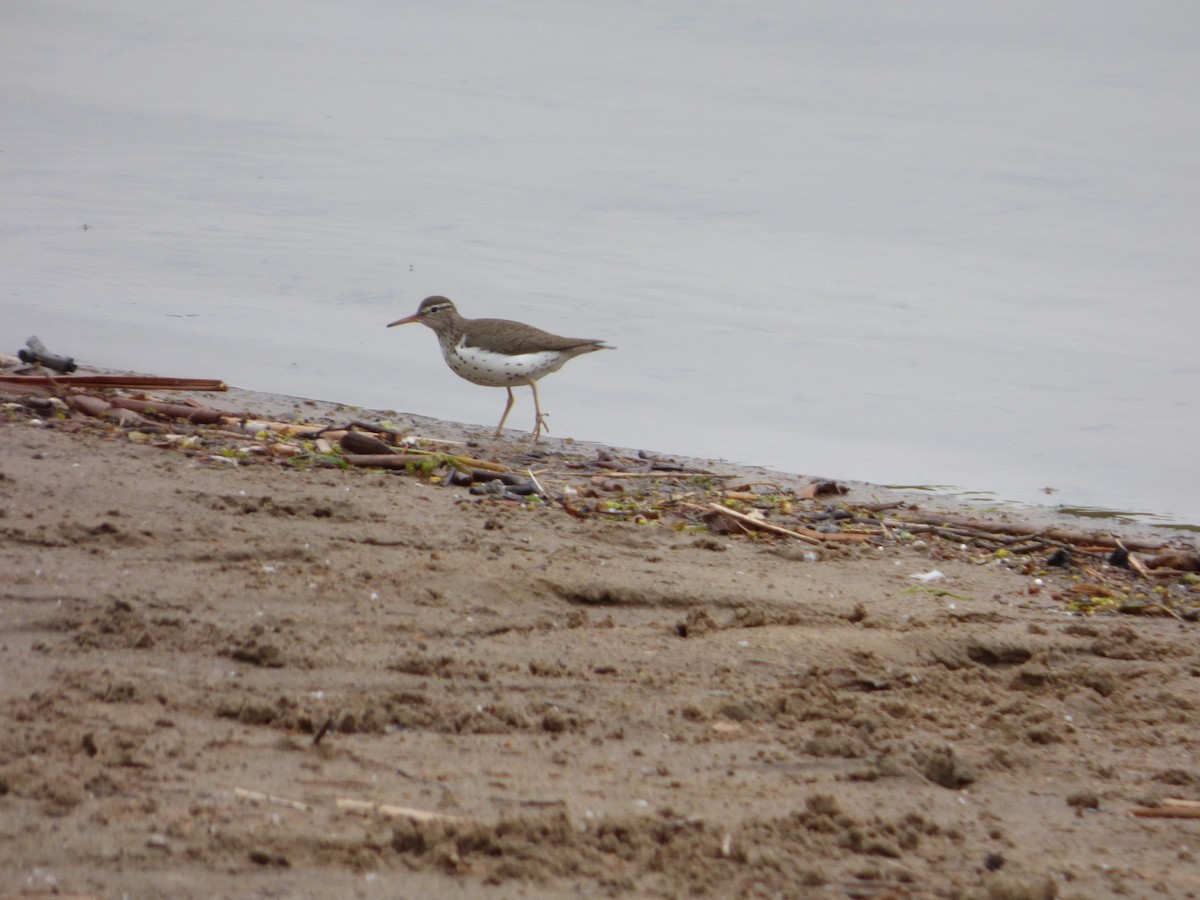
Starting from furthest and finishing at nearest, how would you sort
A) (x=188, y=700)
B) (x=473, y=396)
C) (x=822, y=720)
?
1. (x=473, y=396)
2. (x=822, y=720)
3. (x=188, y=700)

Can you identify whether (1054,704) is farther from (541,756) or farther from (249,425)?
(249,425)

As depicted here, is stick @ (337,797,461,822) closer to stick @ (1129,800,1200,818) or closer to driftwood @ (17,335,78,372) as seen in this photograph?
stick @ (1129,800,1200,818)

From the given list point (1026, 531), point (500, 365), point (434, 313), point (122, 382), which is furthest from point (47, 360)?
point (1026, 531)

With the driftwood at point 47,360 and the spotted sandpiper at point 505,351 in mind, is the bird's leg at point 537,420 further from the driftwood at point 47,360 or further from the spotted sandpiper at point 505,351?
the driftwood at point 47,360

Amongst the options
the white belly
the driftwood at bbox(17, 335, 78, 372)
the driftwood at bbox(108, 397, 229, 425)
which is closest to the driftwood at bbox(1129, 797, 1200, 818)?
the driftwood at bbox(108, 397, 229, 425)

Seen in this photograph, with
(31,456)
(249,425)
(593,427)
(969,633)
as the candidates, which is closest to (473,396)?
(593,427)

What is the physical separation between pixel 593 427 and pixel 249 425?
2.39 m

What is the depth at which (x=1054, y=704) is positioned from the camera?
Answer: 14.2ft

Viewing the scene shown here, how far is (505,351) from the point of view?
345 inches

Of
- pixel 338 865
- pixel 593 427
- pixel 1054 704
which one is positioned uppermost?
pixel 593 427

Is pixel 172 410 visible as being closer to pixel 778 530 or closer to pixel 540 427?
pixel 540 427

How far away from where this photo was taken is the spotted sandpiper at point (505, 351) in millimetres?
8750

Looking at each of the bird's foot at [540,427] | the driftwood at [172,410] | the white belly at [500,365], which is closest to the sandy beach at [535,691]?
the driftwood at [172,410]

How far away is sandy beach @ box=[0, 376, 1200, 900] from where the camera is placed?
2881 mm
